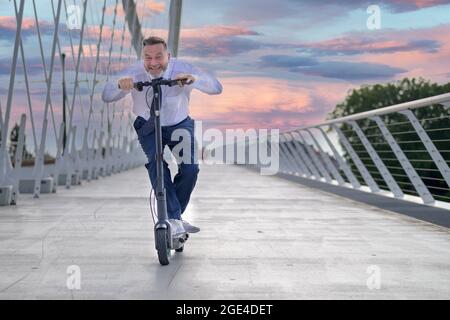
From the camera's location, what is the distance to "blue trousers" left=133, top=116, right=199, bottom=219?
5430mm

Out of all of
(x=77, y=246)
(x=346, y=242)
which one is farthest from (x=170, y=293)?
(x=346, y=242)

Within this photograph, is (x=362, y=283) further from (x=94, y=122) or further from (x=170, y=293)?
(x=94, y=122)

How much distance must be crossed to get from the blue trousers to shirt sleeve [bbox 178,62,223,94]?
309 mm

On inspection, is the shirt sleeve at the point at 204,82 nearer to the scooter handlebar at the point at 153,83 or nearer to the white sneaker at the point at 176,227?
the scooter handlebar at the point at 153,83

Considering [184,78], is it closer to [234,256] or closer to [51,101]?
[234,256]

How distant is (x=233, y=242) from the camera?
6.25 m

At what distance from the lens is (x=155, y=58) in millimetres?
5320

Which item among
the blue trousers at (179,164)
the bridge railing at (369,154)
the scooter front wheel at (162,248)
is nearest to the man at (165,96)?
the blue trousers at (179,164)

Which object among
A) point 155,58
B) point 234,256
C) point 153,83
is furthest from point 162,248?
point 155,58

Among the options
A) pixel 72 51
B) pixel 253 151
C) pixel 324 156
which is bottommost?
pixel 253 151

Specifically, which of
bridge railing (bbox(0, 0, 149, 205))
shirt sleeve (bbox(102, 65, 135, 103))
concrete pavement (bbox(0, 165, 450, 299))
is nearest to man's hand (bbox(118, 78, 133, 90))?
shirt sleeve (bbox(102, 65, 135, 103))

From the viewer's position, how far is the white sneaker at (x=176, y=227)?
541 cm
